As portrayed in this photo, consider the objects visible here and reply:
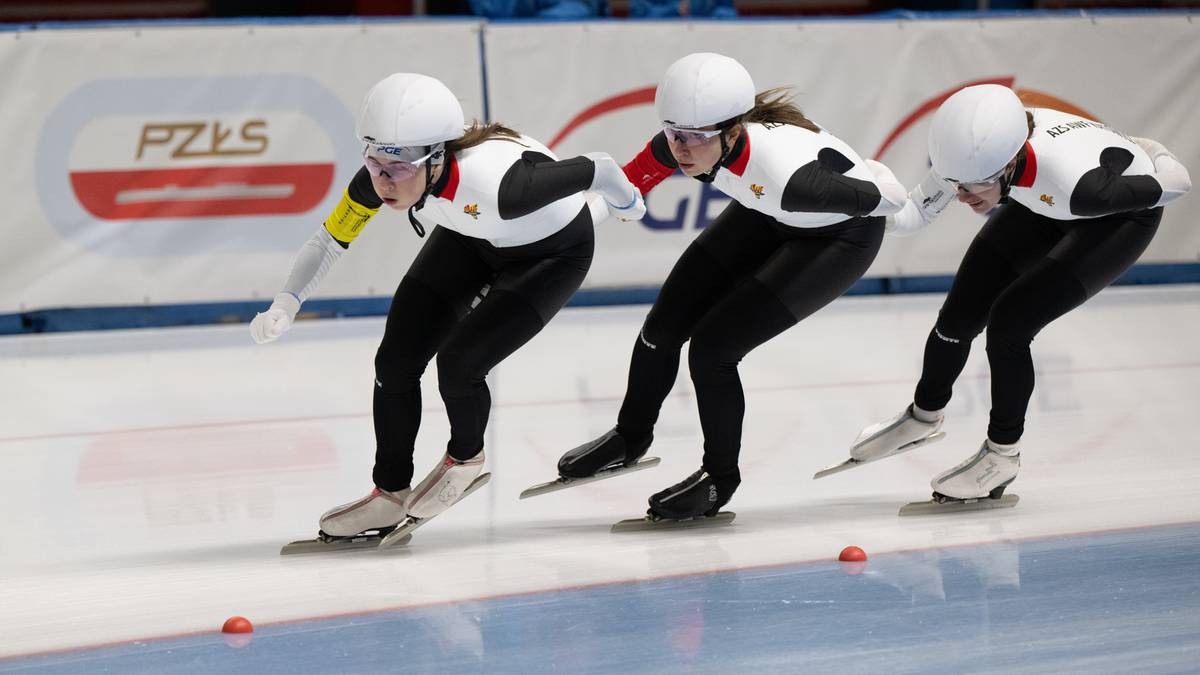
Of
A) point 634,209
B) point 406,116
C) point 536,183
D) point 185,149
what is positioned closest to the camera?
point 406,116

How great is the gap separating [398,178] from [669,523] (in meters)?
1.38

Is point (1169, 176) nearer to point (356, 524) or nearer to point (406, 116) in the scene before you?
point (406, 116)

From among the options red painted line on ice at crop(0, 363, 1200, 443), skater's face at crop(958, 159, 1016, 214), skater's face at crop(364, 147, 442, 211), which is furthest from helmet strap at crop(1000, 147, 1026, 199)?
red painted line on ice at crop(0, 363, 1200, 443)

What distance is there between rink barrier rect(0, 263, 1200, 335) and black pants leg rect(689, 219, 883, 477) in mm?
4663

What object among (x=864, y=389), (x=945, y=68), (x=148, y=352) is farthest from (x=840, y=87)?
(x=148, y=352)

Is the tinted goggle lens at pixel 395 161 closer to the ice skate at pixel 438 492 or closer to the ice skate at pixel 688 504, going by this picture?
the ice skate at pixel 438 492

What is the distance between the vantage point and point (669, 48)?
28.4 ft

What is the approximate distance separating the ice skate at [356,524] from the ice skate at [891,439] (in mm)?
1502

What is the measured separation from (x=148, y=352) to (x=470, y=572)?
14.5ft

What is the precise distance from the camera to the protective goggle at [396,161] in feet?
12.0

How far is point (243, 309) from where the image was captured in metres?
8.41

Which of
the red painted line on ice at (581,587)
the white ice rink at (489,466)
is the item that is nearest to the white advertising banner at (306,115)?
the white ice rink at (489,466)

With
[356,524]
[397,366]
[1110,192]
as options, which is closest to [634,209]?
[397,366]

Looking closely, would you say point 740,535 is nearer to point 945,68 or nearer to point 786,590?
point 786,590
